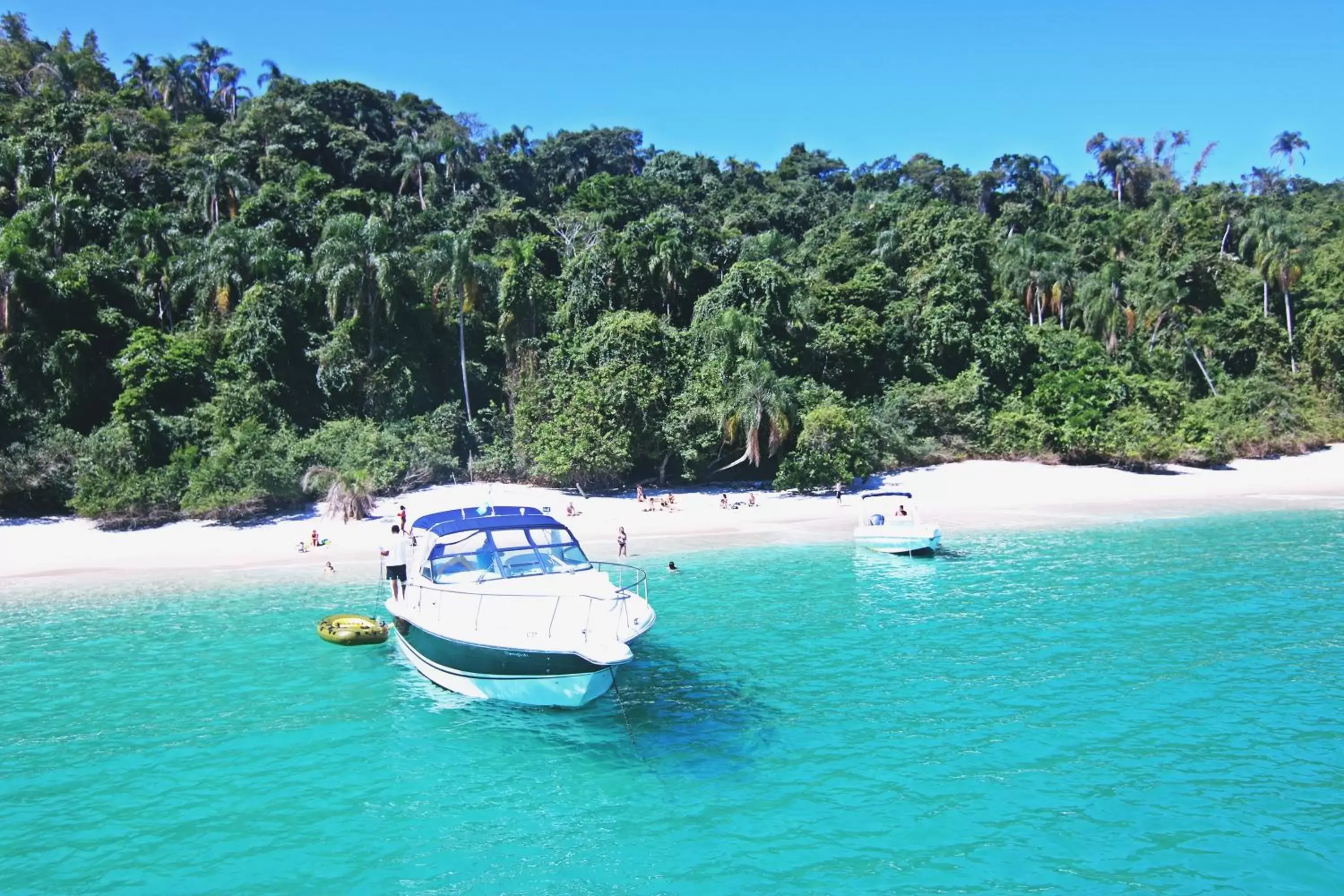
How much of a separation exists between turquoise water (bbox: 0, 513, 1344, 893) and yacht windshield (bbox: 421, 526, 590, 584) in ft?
8.15

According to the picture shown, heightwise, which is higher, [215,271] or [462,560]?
[215,271]

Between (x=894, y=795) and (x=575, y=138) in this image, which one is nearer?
(x=894, y=795)

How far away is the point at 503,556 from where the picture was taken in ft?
53.0

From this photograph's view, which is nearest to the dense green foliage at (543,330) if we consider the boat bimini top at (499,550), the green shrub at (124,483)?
the green shrub at (124,483)

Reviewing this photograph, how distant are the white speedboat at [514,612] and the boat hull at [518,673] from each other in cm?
2

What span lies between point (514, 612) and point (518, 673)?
108 centimetres

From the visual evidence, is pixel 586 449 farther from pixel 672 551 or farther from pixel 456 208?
pixel 456 208

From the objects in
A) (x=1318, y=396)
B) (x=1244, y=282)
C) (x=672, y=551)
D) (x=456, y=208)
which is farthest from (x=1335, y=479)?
(x=456, y=208)

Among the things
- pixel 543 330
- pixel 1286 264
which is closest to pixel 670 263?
pixel 543 330

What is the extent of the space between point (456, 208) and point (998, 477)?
45.4 meters

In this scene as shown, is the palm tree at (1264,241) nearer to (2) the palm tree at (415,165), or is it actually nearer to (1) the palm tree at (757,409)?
(1) the palm tree at (757,409)

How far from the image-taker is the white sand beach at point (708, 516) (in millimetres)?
30312

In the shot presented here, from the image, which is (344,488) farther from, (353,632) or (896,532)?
(896,532)

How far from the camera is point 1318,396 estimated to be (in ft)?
178
